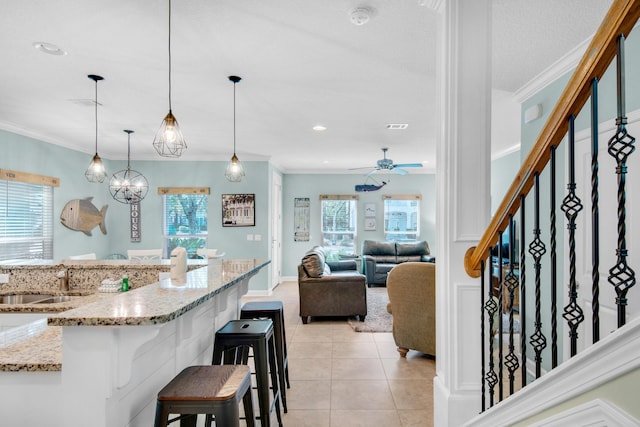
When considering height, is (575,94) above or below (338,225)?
above

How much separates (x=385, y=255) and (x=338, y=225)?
1.30m

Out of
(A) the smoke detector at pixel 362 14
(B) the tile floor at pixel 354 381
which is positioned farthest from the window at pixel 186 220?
(A) the smoke detector at pixel 362 14

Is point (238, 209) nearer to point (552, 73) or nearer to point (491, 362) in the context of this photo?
point (552, 73)

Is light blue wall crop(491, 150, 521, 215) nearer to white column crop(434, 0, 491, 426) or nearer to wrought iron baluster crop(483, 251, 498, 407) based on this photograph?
white column crop(434, 0, 491, 426)

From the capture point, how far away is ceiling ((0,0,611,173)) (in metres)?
2.08

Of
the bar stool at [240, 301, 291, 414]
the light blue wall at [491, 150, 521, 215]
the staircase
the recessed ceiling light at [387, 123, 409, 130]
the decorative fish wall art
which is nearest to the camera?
the staircase

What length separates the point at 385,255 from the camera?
25.3 feet

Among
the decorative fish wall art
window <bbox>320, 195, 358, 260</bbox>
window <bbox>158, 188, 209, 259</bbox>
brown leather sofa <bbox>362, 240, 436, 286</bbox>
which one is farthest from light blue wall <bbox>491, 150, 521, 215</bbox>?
the decorative fish wall art

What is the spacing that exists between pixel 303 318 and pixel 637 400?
441 centimetres

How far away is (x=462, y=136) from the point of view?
179 centimetres

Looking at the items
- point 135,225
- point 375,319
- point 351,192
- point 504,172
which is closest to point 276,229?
point 351,192

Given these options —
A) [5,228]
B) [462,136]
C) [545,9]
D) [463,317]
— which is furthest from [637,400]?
[5,228]

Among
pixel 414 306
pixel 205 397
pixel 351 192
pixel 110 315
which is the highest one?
pixel 351 192

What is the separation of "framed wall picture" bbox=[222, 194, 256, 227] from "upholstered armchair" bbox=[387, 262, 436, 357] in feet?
12.0
